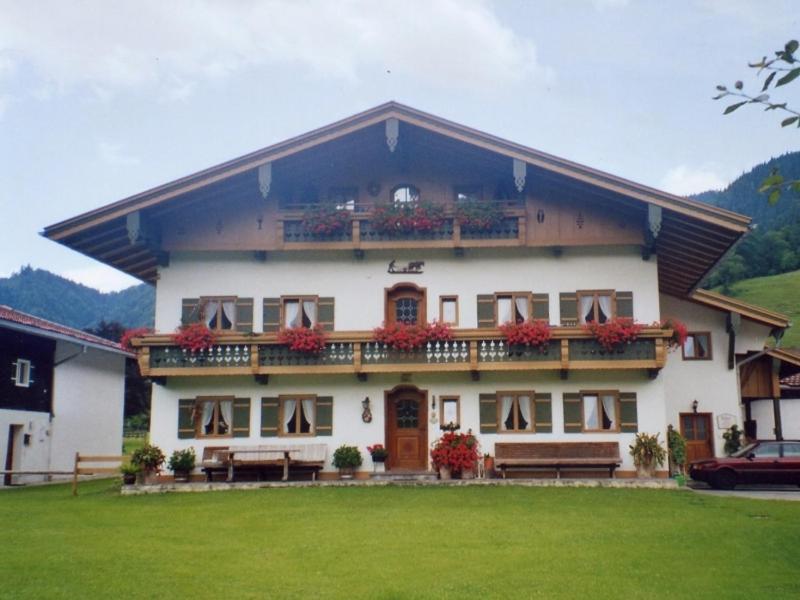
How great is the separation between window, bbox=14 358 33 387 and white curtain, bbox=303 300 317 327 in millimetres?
11032

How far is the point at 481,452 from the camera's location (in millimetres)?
22797

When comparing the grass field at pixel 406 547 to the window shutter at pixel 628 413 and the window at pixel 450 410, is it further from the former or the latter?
the window at pixel 450 410

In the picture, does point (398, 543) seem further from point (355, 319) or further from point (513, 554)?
point (355, 319)

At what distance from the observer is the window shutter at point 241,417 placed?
76.0 ft

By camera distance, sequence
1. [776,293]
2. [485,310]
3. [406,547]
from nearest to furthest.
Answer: [406,547], [485,310], [776,293]

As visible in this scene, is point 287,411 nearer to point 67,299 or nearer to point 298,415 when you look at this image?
point 298,415

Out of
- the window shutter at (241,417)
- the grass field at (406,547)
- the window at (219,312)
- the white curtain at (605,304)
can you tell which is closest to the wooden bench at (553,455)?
the grass field at (406,547)

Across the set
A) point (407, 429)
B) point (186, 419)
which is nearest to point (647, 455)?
point (407, 429)

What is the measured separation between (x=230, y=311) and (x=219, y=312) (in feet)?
1.00

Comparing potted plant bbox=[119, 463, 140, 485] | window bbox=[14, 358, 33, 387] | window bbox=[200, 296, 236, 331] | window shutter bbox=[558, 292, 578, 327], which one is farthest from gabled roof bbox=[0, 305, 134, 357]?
window shutter bbox=[558, 292, 578, 327]

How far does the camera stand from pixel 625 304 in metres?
23.3

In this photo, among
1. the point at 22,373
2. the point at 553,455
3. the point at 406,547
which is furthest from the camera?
the point at 22,373

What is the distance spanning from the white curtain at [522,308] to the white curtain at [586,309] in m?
1.47

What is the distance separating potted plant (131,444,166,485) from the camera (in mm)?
21891
